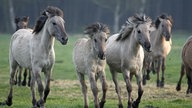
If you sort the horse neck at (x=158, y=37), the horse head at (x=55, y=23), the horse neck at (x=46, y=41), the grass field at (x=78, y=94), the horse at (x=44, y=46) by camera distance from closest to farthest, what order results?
the horse head at (x=55, y=23), the horse at (x=44, y=46), the horse neck at (x=46, y=41), the grass field at (x=78, y=94), the horse neck at (x=158, y=37)

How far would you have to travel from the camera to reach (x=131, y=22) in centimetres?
1224

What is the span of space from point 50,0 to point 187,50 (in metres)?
58.9

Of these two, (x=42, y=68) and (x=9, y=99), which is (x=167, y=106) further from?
(x=9, y=99)

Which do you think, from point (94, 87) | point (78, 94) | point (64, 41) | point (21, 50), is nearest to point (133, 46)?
point (94, 87)

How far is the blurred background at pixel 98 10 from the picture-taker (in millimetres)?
65812

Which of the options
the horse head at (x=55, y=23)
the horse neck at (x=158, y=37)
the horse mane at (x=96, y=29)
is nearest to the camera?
the horse mane at (x=96, y=29)

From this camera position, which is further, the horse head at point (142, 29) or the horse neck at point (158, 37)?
the horse neck at point (158, 37)

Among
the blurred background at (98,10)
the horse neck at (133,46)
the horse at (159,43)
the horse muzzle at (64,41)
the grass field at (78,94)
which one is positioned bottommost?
the blurred background at (98,10)

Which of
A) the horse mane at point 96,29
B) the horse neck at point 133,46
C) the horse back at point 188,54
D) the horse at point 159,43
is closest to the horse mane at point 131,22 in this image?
the horse neck at point 133,46

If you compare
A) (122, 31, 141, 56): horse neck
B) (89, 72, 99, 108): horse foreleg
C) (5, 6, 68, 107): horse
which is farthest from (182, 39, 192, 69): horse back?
(5, 6, 68, 107): horse

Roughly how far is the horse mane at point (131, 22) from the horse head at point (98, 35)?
1019 millimetres

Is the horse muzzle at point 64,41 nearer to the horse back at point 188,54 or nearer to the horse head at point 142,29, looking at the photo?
the horse head at point 142,29

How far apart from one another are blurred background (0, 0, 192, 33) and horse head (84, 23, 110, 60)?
50564mm

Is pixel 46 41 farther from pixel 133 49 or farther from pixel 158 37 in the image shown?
pixel 158 37
